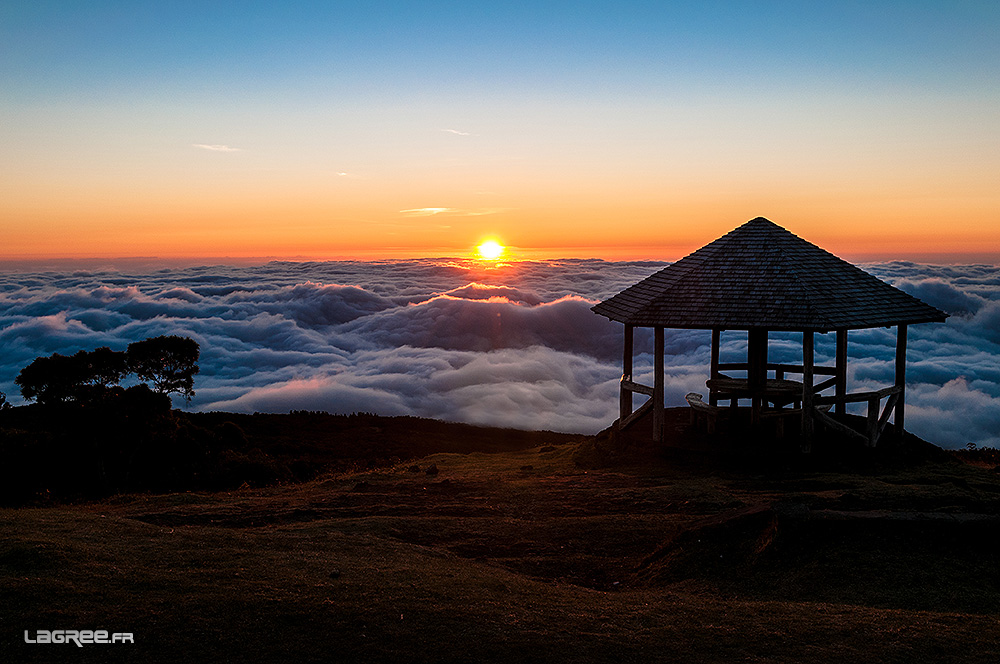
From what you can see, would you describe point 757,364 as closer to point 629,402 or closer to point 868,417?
point 868,417

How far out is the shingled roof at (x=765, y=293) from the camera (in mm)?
15320

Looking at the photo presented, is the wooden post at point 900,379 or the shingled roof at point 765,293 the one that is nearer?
the shingled roof at point 765,293

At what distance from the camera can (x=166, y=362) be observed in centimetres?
2703

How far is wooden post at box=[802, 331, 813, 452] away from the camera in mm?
15766

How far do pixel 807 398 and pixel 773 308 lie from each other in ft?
7.60

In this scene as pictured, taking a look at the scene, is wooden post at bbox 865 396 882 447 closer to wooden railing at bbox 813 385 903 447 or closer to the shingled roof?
wooden railing at bbox 813 385 903 447

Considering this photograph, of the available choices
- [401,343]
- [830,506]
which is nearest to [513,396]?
[401,343]

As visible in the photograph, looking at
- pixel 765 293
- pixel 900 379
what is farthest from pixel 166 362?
pixel 900 379

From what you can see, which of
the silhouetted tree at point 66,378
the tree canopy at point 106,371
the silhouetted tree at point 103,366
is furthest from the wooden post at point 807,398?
the silhouetted tree at point 103,366

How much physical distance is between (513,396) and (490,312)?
41.8m

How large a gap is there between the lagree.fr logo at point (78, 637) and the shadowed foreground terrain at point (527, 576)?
3.3 inches

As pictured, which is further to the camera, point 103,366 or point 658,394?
point 103,366

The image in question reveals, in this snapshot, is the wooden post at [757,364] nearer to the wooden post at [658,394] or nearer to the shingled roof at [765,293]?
the shingled roof at [765,293]

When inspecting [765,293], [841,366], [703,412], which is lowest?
[703,412]
